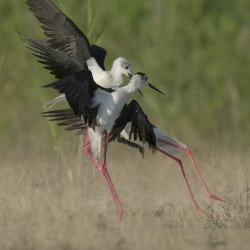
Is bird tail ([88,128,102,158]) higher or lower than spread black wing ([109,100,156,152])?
lower

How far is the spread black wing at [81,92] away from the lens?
5.71m

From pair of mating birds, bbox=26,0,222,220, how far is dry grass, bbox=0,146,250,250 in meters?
0.20

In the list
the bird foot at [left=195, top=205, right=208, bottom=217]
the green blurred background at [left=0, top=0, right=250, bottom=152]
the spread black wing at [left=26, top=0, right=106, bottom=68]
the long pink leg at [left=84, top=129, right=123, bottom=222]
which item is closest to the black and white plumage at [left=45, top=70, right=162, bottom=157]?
the long pink leg at [left=84, top=129, right=123, bottom=222]

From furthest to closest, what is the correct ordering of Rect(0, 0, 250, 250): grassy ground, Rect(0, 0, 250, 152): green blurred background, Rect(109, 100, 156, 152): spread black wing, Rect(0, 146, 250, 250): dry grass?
Rect(0, 0, 250, 152): green blurred background < Rect(109, 100, 156, 152): spread black wing < Rect(0, 0, 250, 250): grassy ground < Rect(0, 146, 250, 250): dry grass

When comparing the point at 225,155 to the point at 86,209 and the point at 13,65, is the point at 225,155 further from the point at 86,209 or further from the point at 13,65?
the point at 13,65

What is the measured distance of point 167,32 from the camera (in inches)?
382

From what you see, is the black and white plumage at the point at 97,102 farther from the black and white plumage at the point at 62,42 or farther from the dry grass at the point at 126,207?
the dry grass at the point at 126,207

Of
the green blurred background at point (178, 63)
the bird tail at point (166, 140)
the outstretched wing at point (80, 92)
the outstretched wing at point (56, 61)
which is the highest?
the green blurred background at point (178, 63)

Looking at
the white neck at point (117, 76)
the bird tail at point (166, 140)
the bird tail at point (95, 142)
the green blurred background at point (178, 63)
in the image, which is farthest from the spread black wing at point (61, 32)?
the green blurred background at point (178, 63)

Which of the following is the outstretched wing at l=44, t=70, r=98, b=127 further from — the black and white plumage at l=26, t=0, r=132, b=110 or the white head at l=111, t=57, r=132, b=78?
the white head at l=111, t=57, r=132, b=78

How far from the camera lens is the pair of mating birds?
6.00 meters

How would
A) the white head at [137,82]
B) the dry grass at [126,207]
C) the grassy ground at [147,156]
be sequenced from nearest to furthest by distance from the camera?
1. the dry grass at [126,207]
2. the grassy ground at [147,156]
3. the white head at [137,82]

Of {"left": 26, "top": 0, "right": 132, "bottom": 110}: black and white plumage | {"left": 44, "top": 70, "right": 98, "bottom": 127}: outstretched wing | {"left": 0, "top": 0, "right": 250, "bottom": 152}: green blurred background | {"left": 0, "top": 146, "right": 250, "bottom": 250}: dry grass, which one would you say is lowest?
{"left": 0, "top": 146, "right": 250, "bottom": 250}: dry grass

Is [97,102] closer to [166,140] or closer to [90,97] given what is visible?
[90,97]
